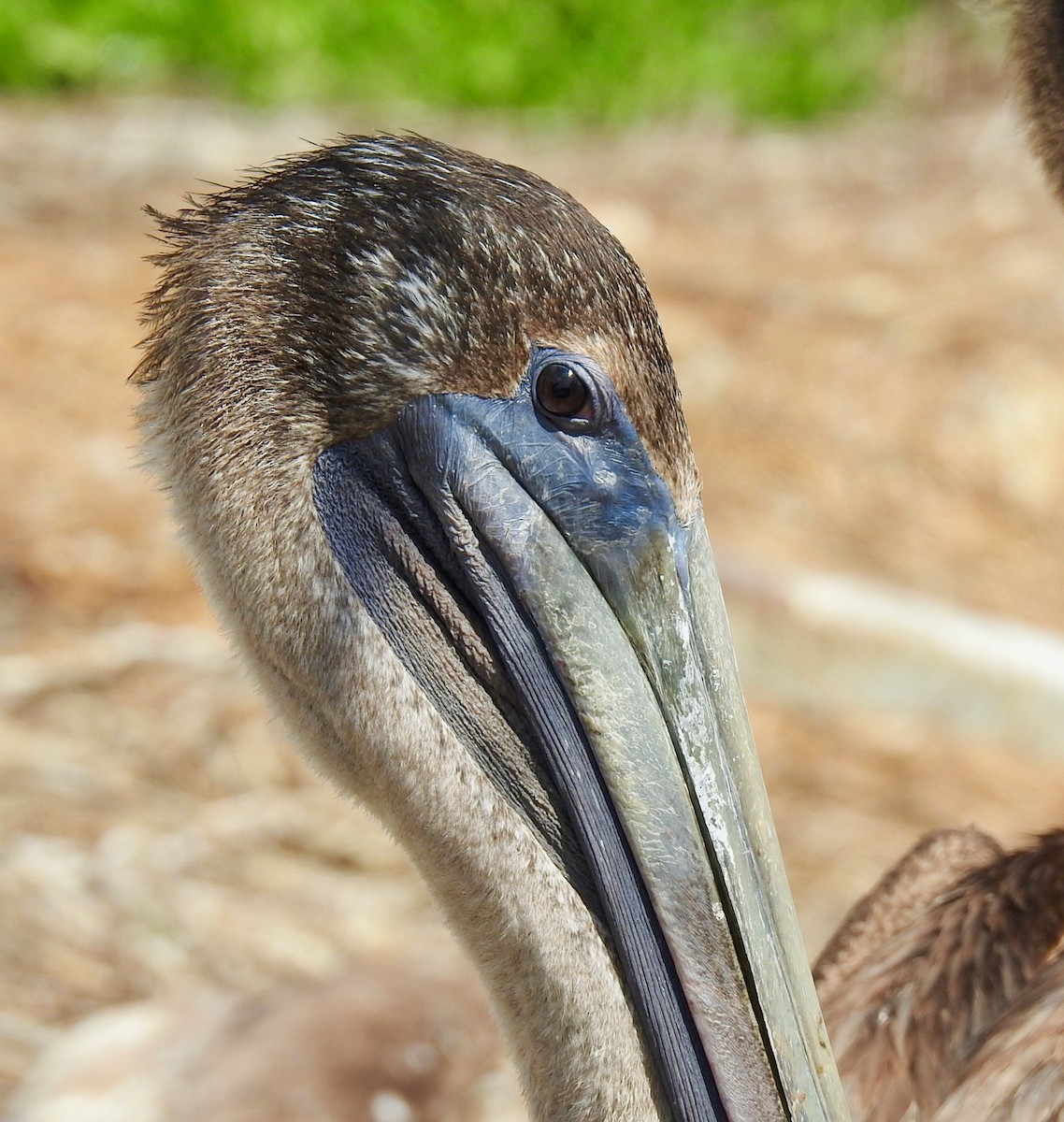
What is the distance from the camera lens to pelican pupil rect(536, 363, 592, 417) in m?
1.43

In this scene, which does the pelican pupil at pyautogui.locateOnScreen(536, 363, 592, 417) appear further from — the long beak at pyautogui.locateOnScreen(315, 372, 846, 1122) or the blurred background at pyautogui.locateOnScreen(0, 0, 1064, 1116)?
the blurred background at pyautogui.locateOnScreen(0, 0, 1064, 1116)

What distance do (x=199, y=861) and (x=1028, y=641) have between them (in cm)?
216

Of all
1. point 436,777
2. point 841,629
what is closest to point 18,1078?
point 436,777

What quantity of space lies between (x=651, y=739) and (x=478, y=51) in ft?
21.2

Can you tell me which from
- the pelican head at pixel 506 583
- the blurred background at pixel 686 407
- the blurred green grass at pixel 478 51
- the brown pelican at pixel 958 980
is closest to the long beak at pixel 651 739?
the pelican head at pixel 506 583

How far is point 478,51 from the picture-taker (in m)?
7.30

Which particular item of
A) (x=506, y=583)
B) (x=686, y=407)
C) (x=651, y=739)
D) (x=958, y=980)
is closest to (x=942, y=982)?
(x=958, y=980)

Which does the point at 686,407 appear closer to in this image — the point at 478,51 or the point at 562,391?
the point at 478,51

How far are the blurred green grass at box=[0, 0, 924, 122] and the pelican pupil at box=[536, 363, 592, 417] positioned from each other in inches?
229

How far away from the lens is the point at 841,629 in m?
3.98

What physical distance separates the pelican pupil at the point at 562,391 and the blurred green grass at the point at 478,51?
580 centimetres

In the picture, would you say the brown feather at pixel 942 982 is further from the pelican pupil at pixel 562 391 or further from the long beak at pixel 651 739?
the pelican pupil at pixel 562 391

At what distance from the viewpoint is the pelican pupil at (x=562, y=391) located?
143 cm

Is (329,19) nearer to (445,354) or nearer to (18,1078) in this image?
(18,1078)
